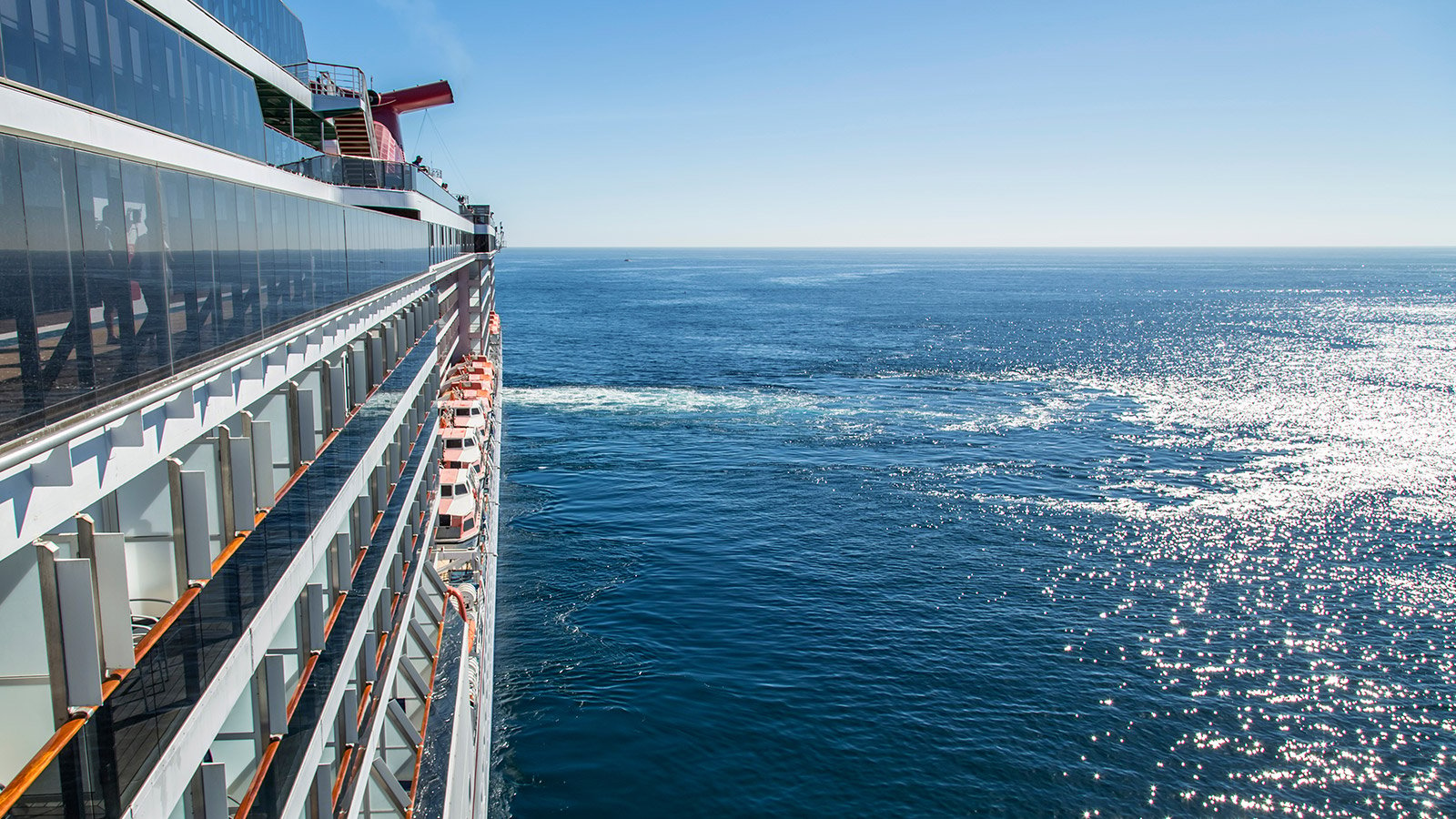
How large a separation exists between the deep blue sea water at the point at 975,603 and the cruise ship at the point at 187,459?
10.2 meters

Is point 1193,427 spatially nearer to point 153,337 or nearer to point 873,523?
point 873,523

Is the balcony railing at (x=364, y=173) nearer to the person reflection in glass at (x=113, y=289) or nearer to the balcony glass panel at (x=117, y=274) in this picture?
the balcony glass panel at (x=117, y=274)

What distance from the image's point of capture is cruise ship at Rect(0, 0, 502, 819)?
5.30 m

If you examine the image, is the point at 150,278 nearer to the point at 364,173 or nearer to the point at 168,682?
the point at 168,682

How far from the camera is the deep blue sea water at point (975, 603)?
23.8m

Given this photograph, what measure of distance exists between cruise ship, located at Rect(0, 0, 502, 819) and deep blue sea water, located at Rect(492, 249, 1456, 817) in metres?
10.2

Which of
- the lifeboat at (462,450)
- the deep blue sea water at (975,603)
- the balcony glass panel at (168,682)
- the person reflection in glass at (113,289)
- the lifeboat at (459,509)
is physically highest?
the person reflection in glass at (113,289)

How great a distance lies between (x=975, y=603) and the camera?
1329 inches

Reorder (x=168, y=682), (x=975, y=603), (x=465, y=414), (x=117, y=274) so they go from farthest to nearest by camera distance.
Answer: (x=465, y=414) → (x=975, y=603) → (x=168, y=682) → (x=117, y=274)

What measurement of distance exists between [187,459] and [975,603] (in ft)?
98.7

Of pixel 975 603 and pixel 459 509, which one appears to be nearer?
pixel 459 509

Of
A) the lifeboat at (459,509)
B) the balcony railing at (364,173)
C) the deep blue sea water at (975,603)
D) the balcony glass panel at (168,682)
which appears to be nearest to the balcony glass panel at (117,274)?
the balcony glass panel at (168,682)

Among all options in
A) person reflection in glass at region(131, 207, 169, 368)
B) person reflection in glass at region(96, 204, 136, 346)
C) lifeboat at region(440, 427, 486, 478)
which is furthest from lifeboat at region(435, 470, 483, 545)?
person reflection in glass at region(96, 204, 136, 346)

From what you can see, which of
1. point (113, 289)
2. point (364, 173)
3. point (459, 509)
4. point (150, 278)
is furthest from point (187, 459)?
point (459, 509)
